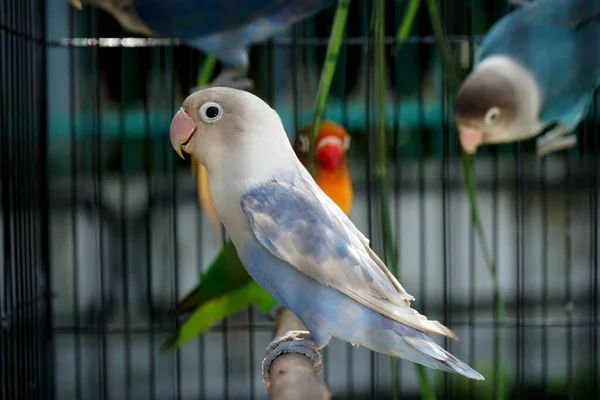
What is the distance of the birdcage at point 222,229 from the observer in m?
1.52

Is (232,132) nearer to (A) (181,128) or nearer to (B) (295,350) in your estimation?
(A) (181,128)

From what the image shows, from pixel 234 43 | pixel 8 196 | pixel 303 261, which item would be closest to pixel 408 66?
pixel 234 43

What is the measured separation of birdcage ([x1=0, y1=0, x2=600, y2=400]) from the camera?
59.7 inches

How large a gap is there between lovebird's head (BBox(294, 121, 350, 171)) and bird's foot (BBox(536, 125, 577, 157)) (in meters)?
0.42

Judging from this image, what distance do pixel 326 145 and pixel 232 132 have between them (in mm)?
785

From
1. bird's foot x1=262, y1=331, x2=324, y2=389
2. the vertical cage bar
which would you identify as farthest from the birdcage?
bird's foot x1=262, y1=331, x2=324, y2=389

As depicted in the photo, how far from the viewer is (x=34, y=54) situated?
5.08ft

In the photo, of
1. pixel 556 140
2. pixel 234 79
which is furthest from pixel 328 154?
pixel 556 140

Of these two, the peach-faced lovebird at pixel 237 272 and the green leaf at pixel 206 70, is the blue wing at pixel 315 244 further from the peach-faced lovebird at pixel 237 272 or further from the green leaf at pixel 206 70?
the green leaf at pixel 206 70

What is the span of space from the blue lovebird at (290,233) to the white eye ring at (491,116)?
85 centimetres

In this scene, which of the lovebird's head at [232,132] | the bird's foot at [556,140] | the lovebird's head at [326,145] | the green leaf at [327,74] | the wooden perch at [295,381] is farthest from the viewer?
the bird's foot at [556,140]

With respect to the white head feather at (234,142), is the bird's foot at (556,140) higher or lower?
higher

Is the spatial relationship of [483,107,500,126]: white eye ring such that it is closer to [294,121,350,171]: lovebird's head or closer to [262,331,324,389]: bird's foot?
[294,121,350,171]: lovebird's head

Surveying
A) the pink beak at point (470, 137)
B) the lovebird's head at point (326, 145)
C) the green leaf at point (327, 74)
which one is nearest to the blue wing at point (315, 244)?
the green leaf at point (327, 74)
